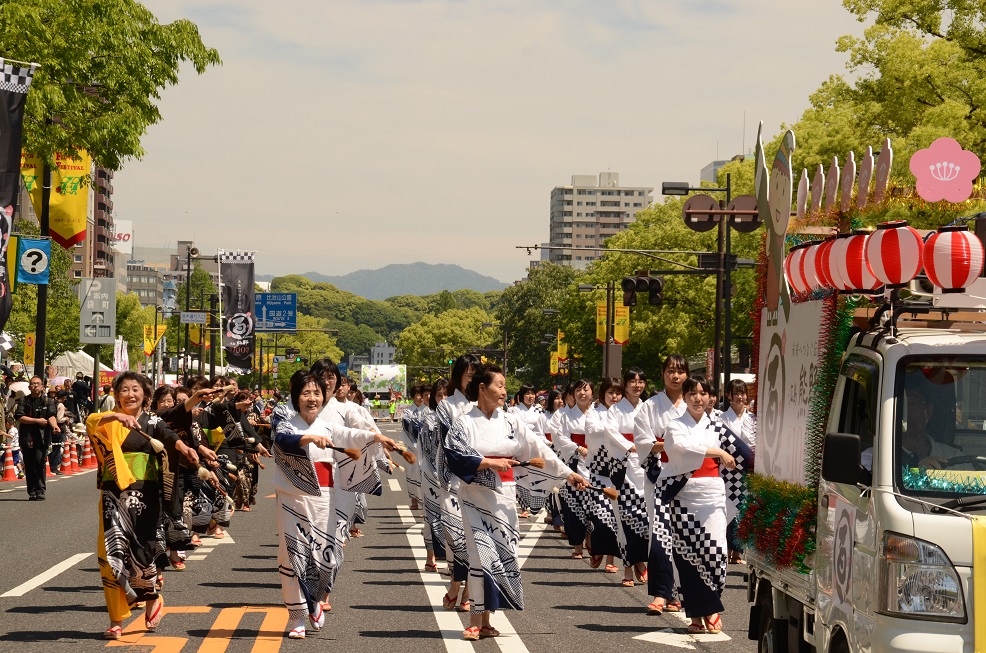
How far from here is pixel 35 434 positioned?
23109mm

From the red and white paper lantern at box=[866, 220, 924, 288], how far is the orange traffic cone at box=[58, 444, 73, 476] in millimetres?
27595

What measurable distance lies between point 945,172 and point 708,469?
4.84 metres

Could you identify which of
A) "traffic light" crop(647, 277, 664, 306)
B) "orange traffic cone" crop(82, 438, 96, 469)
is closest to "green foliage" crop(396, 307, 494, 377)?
"orange traffic cone" crop(82, 438, 96, 469)

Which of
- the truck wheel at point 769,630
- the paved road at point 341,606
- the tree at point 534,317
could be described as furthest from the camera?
the tree at point 534,317

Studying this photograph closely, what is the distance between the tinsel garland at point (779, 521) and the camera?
7.18 meters

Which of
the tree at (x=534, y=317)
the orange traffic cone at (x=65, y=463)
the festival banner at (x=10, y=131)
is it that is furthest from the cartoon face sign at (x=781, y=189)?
the tree at (x=534, y=317)

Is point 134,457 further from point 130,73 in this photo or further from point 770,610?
point 130,73

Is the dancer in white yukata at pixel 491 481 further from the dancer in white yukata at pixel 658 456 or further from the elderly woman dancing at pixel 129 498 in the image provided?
the elderly woman dancing at pixel 129 498

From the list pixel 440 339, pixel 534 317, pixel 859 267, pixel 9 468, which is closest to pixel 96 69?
pixel 9 468

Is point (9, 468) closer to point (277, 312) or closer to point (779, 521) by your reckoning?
point (779, 521)

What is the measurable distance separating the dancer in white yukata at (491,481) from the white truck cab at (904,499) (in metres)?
3.68

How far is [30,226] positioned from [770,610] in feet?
136

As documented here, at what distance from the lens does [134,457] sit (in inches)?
415

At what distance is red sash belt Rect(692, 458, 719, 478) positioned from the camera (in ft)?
37.3
